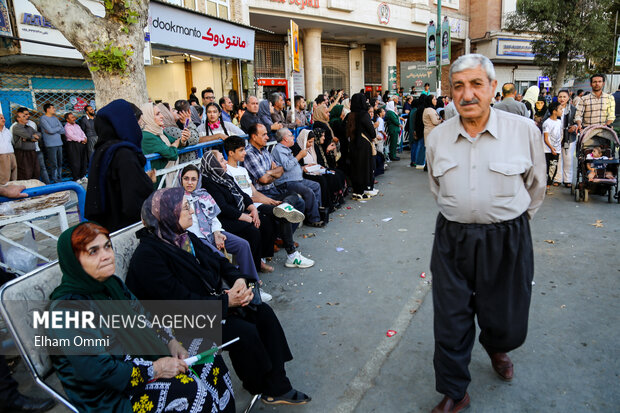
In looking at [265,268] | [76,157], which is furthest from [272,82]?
[265,268]

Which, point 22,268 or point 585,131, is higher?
point 585,131

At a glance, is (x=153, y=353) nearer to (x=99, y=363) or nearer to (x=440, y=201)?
(x=99, y=363)

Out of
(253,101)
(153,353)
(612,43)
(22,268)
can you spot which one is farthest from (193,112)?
(612,43)

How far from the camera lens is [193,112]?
28.4ft

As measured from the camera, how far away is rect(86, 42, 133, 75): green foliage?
5064 mm

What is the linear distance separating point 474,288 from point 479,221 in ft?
1.43

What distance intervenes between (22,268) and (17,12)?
29.1 feet

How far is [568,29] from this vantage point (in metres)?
21.2

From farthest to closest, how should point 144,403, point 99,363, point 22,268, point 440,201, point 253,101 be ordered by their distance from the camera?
point 253,101, point 22,268, point 440,201, point 144,403, point 99,363

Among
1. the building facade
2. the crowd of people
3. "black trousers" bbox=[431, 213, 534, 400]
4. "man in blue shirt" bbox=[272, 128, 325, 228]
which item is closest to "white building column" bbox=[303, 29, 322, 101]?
the building facade

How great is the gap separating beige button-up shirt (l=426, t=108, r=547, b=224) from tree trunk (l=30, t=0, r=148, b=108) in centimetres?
425

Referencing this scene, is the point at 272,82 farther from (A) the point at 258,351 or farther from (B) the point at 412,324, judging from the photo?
(A) the point at 258,351

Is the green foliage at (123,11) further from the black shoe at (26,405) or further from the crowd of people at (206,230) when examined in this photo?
the black shoe at (26,405)

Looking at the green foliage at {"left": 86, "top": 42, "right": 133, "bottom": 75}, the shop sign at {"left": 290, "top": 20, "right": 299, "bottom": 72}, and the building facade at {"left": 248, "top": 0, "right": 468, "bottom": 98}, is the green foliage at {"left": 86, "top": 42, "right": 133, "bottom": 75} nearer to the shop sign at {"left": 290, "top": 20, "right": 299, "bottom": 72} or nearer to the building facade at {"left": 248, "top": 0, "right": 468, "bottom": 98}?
the shop sign at {"left": 290, "top": 20, "right": 299, "bottom": 72}
